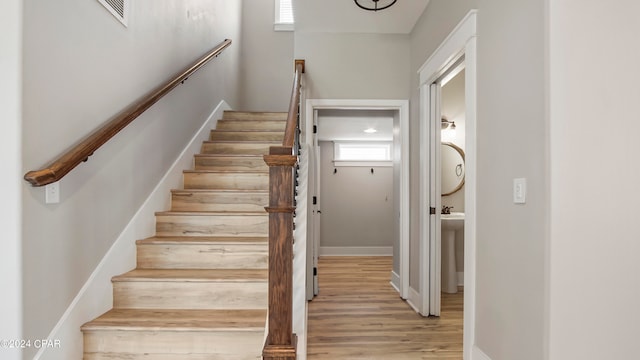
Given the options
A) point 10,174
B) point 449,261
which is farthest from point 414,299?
point 10,174

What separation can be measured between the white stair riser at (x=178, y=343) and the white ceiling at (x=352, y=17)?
8.98 ft

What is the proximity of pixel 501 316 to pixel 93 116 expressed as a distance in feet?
7.80

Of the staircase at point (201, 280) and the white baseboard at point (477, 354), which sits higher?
the staircase at point (201, 280)

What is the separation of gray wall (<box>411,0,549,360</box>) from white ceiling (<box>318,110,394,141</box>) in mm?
2271

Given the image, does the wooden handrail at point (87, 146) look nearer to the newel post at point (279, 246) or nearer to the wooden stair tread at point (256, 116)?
the newel post at point (279, 246)

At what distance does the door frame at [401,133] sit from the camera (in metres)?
3.78

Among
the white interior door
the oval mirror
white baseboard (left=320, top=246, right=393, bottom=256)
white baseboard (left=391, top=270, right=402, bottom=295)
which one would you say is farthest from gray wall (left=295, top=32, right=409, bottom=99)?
white baseboard (left=320, top=246, right=393, bottom=256)

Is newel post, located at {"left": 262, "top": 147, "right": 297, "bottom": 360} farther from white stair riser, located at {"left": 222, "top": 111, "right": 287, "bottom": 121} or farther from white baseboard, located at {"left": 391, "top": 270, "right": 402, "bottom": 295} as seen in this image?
white stair riser, located at {"left": 222, "top": 111, "right": 287, "bottom": 121}

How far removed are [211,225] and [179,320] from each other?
2.78ft

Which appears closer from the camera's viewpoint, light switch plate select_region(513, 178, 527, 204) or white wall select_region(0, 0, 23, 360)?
white wall select_region(0, 0, 23, 360)

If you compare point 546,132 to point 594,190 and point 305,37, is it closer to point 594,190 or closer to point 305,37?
point 594,190

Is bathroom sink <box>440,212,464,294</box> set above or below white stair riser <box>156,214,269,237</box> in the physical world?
below

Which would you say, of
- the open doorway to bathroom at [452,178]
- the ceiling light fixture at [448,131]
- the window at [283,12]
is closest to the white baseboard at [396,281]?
the open doorway to bathroom at [452,178]

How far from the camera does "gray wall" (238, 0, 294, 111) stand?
18.6 feet
